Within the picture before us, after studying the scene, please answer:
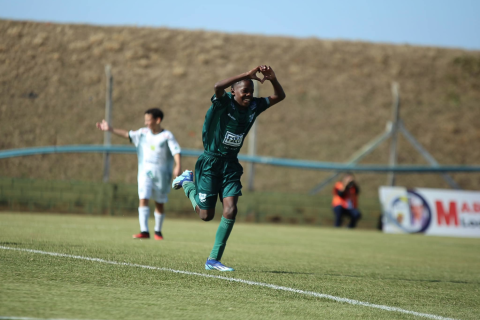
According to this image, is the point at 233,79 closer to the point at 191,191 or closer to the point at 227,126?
the point at 227,126

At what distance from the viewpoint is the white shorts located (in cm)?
1043

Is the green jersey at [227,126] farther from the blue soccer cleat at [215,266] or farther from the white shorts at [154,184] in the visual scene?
the white shorts at [154,184]

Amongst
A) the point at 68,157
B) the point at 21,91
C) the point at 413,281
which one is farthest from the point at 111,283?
the point at 68,157

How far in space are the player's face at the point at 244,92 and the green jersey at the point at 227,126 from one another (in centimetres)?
9

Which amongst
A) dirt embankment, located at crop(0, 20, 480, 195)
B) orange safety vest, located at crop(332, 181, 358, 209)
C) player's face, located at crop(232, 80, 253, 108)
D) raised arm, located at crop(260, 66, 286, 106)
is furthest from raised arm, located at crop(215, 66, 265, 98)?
dirt embankment, located at crop(0, 20, 480, 195)

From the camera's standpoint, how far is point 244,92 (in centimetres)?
653

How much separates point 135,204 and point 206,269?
1293cm

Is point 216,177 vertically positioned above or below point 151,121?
below

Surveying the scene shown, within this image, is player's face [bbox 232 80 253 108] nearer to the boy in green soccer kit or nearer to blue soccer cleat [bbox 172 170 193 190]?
the boy in green soccer kit

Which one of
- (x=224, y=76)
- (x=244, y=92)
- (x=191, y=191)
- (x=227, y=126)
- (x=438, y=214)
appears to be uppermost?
(x=224, y=76)

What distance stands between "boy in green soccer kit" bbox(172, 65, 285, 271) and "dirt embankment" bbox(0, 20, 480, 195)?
45.8 ft

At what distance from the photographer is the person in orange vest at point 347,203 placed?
19562mm

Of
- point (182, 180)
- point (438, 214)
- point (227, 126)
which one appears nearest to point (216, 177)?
point (227, 126)

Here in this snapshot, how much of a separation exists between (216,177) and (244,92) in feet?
3.09
